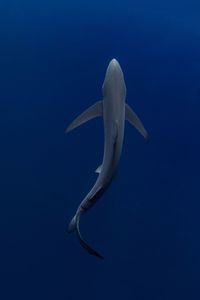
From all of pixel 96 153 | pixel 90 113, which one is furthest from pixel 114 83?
pixel 96 153

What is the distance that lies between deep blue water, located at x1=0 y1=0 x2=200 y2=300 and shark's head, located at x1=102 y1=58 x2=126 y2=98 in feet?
1.90

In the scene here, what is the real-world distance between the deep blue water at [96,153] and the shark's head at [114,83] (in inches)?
22.7

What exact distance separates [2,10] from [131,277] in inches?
55.6

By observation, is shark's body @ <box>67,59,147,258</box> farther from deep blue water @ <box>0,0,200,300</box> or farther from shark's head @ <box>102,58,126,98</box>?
deep blue water @ <box>0,0,200,300</box>

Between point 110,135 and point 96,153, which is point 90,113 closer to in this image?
point 110,135

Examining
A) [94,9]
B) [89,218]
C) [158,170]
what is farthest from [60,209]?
[94,9]

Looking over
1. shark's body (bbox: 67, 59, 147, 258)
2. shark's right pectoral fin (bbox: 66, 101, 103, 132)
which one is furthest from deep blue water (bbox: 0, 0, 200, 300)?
shark's body (bbox: 67, 59, 147, 258)

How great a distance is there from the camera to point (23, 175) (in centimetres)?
285

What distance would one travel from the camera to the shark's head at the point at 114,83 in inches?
84.3

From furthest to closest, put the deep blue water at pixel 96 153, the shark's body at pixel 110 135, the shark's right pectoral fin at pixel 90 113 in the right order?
the deep blue water at pixel 96 153 → the shark's right pectoral fin at pixel 90 113 → the shark's body at pixel 110 135

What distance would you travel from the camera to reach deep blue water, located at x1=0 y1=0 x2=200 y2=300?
9.06ft

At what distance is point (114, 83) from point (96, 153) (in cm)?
70

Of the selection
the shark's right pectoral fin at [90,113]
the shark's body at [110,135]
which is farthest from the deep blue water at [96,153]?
the shark's body at [110,135]

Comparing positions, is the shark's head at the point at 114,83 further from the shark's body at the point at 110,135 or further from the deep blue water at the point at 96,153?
the deep blue water at the point at 96,153
